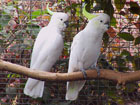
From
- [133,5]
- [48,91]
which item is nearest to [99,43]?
[133,5]

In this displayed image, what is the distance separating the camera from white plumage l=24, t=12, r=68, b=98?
169cm

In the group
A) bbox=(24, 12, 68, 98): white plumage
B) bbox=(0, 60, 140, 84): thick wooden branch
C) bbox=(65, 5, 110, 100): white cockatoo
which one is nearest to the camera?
bbox=(0, 60, 140, 84): thick wooden branch

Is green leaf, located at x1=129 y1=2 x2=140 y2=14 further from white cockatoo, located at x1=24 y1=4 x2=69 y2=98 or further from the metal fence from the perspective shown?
white cockatoo, located at x1=24 y1=4 x2=69 y2=98

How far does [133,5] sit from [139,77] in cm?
69

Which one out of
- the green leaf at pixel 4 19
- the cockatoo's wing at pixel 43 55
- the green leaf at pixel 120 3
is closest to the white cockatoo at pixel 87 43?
the cockatoo's wing at pixel 43 55

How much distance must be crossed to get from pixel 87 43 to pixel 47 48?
28 cm

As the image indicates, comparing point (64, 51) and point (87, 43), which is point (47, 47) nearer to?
point (87, 43)

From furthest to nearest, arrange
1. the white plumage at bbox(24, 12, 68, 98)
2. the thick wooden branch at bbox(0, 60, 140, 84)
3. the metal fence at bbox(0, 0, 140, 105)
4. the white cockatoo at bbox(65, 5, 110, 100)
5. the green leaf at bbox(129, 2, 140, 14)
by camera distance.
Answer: the metal fence at bbox(0, 0, 140, 105) < the green leaf at bbox(129, 2, 140, 14) < the white plumage at bbox(24, 12, 68, 98) < the white cockatoo at bbox(65, 5, 110, 100) < the thick wooden branch at bbox(0, 60, 140, 84)

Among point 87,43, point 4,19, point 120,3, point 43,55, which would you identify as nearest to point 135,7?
point 120,3

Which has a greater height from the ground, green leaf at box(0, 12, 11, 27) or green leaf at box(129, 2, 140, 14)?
green leaf at box(129, 2, 140, 14)

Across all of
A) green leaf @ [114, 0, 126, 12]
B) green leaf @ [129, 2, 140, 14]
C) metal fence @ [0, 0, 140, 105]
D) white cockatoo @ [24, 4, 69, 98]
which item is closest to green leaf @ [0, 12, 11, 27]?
metal fence @ [0, 0, 140, 105]

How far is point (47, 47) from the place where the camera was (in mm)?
1695

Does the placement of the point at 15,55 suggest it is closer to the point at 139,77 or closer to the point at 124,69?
the point at 124,69

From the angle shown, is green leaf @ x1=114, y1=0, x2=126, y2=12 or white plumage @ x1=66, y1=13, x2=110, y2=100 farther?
green leaf @ x1=114, y1=0, x2=126, y2=12
